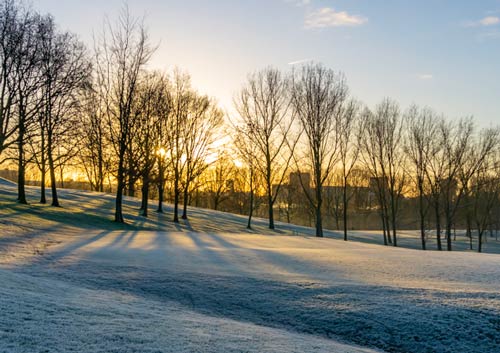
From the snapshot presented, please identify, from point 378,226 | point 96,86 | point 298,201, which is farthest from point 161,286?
point 378,226

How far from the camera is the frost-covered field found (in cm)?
723

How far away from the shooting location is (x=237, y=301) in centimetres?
1166

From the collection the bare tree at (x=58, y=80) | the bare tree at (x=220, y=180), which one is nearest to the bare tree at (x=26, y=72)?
the bare tree at (x=58, y=80)

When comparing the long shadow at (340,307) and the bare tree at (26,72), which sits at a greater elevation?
the bare tree at (26,72)

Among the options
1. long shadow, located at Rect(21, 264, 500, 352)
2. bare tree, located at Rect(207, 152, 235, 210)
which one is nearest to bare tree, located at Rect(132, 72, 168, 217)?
long shadow, located at Rect(21, 264, 500, 352)

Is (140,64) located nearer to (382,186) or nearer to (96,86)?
(96,86)

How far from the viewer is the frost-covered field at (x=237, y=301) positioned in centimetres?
723

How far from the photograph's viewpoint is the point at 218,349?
22.7 ft

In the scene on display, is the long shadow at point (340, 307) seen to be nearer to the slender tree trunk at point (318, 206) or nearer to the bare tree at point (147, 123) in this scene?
the bare tree at point (147, 123)

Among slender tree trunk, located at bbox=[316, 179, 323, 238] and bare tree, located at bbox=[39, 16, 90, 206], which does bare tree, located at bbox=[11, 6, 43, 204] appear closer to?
bare tree, located at bbox=[39, 16, 90, 206]

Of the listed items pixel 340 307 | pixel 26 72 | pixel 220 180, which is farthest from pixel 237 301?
pixel 220 180

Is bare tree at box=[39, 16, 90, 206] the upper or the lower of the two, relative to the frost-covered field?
upper

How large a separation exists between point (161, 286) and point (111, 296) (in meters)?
2.19

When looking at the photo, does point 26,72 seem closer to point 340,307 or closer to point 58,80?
point 58,80
